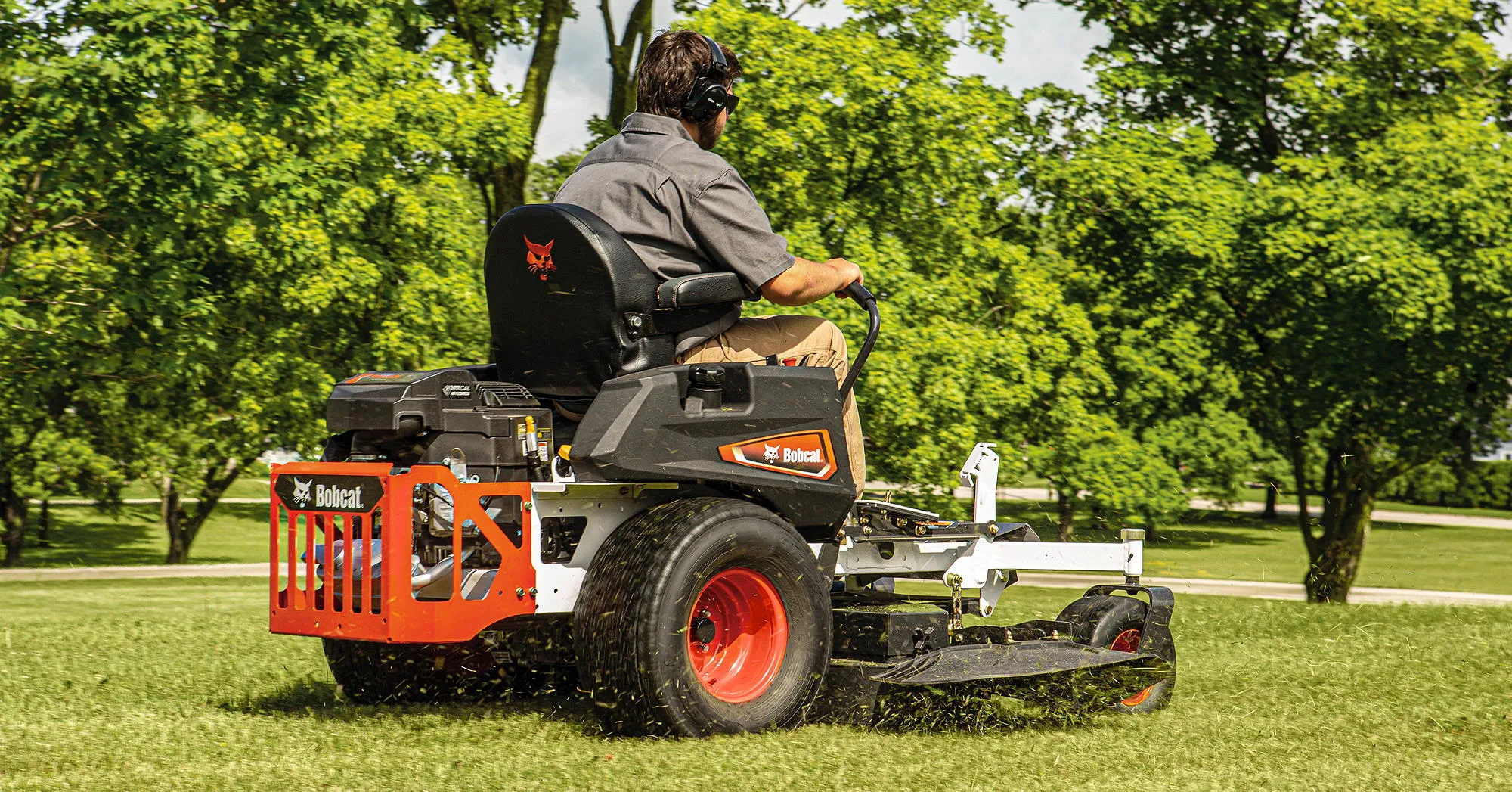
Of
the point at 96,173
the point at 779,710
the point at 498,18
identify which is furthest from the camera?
the point at 498,18

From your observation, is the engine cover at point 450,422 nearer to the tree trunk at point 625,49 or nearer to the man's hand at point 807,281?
the man's hand at point 807,281

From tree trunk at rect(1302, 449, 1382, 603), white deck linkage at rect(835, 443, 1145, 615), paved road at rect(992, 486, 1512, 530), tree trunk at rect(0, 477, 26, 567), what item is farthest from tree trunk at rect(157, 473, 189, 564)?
paved road at rect(992, 486, 1512, 530)

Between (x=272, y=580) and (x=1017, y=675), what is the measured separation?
2.40m

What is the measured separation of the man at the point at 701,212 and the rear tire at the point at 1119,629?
1182 millimetres

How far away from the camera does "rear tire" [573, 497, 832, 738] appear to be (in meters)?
4.34

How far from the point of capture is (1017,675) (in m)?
4.88

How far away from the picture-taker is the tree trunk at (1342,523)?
18.2m

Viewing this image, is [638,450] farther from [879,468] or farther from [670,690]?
[879,468]

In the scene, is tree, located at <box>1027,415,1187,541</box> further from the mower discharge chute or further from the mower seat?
the mower seat

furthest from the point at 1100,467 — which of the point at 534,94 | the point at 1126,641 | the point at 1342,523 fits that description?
the point at 1126,641

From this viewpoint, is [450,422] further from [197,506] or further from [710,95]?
[197,506]

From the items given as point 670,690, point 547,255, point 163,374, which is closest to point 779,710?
point 670,690

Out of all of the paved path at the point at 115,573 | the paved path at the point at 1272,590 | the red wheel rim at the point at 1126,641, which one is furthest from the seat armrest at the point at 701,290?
the paved path at the point at 1272,590

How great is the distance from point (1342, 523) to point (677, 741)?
16900 mm
